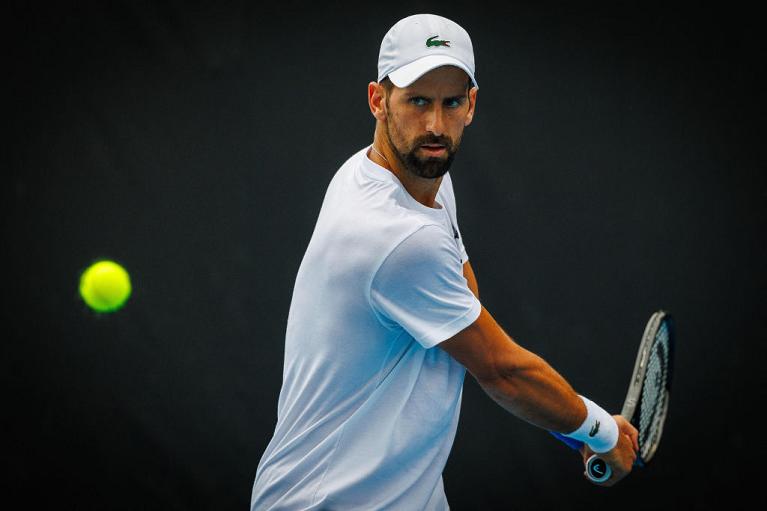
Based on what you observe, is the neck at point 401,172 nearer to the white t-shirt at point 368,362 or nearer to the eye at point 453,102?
the white t-shirt at point 368,362

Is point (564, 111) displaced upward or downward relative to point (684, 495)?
upward

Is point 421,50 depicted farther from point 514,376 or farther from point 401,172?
point 514,376

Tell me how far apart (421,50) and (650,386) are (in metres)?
1.19

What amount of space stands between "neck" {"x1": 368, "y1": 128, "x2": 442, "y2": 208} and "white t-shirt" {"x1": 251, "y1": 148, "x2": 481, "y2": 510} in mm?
20

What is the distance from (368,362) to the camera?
→ 5.61 feet

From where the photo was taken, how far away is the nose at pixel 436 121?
170 centimetres

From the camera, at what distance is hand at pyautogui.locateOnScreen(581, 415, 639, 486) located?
6.22 feet

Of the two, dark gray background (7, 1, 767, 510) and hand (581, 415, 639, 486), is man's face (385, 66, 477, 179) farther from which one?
dark gray background (7, 1, 767, 510)

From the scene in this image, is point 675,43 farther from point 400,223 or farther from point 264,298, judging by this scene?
point 400,223

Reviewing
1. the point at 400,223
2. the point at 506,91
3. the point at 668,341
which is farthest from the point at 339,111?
the point at 400,223

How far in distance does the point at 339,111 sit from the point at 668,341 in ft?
4.80

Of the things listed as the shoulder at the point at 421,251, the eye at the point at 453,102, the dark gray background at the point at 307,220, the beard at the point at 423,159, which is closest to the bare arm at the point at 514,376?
the shoulder at the point at 421,251

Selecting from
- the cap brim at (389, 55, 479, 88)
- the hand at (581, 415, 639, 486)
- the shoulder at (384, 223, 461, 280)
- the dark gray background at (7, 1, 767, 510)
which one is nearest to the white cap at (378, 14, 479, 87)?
the cap brim at (389, 55, 479, 88)

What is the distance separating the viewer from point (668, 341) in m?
2.55
